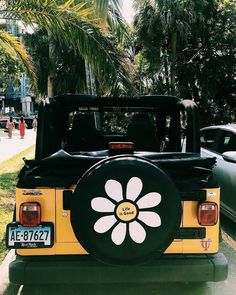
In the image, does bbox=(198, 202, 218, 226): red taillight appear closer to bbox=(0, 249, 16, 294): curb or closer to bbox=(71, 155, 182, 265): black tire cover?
bbox=(71, 155, 182, 265): black tire cover

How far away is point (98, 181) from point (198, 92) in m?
18.7

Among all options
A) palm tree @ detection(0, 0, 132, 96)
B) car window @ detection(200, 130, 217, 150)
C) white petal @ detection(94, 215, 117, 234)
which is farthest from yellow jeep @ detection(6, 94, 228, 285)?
palm tree @ detection(0, 0, 132, 96)

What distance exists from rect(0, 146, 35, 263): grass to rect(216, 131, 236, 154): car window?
3.37 meters

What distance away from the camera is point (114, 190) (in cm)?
296

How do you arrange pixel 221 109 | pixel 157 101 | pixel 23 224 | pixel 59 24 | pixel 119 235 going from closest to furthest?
pixel 119 235, pixel 23 224, pixel 157 101, pixel 59 24, pixel 221 109

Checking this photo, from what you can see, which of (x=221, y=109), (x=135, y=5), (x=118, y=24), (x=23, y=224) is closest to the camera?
(x=23, y=224)

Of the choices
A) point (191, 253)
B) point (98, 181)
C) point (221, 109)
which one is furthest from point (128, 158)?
point (221, 109)

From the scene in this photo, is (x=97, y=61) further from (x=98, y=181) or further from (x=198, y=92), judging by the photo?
(x=198, y=92)

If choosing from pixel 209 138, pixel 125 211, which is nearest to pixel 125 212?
pixel 125 211

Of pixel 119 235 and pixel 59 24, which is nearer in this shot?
pixel 119 235

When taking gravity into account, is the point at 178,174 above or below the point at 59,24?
below

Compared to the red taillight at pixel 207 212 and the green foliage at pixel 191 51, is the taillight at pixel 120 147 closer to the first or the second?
the red taillight at pixel 207 212

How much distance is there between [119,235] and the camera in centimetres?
296

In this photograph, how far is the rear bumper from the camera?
10.4 ft
